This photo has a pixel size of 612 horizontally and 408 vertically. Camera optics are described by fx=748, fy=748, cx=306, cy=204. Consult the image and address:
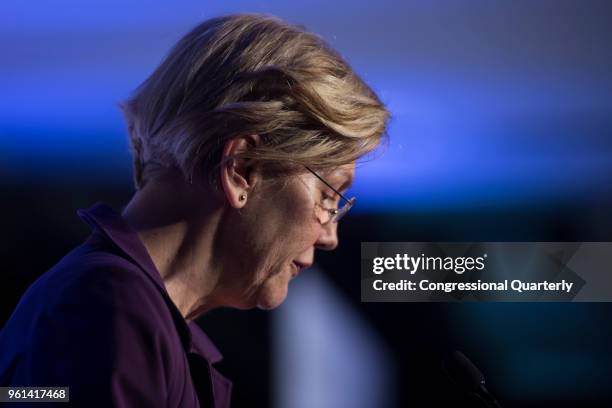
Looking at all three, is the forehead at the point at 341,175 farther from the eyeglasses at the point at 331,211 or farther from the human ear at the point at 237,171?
the human ear at the point at 237,171

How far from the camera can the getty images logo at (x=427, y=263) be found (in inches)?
84.1

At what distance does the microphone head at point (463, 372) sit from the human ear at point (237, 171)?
39 cm

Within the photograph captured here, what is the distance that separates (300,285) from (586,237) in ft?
2.78

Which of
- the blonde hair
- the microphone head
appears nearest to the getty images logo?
the microphone head

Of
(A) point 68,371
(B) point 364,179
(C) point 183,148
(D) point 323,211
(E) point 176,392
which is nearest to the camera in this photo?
(A) point 68,371

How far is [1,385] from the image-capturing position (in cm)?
78

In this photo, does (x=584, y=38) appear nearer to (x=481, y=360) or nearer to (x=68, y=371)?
(x=481, y=360)

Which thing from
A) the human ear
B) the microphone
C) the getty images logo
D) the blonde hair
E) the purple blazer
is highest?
the blonde hair

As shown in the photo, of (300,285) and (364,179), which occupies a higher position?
(364,179)

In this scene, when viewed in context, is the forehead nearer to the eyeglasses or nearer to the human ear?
the eyeglasses

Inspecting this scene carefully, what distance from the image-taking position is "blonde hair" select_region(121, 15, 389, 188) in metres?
0.93

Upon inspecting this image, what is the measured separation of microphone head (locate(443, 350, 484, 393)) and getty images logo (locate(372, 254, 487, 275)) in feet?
3.40

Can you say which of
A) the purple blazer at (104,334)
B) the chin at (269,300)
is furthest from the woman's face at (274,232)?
the purple blazer at (104,334)

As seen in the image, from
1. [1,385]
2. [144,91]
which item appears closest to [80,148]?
[144,91]
